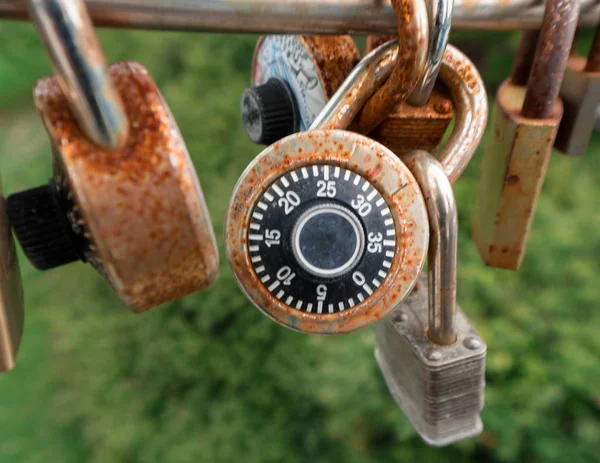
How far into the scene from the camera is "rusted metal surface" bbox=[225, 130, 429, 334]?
1.20ft

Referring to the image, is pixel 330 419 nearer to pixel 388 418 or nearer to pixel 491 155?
pixel 388 418

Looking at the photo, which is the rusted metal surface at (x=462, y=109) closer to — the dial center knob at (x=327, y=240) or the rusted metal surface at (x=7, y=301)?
the dial center knob at (x=327, y=240)

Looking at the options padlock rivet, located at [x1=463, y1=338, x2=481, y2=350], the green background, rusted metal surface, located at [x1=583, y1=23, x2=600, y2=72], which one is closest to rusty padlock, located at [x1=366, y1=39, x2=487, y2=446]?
padlock rivet, located at [x1=463, y1=338, x2=481, y2=350]

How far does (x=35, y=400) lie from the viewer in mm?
2035

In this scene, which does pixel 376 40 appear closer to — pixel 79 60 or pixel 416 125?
pixel 416 125

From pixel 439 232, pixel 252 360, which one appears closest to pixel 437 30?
pixel 439 232

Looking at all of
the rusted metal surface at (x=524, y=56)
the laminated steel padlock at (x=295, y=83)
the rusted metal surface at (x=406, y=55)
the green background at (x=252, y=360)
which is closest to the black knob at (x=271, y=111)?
the laminated steel padlock at (x=295, y=83)

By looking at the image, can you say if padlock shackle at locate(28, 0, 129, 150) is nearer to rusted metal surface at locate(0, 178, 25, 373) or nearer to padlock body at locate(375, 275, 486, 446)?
rusted metal surface at locate(0, 178, 25, 373)

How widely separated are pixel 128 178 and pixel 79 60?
0.07 m

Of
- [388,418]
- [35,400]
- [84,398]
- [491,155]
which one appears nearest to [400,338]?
[491,155]

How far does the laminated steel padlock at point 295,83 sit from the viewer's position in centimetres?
42

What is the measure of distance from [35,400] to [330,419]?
1.14 metres

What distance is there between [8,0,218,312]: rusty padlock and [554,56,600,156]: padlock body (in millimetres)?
323

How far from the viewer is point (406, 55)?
1.05 ft
